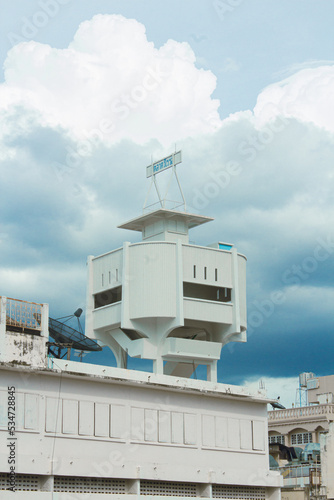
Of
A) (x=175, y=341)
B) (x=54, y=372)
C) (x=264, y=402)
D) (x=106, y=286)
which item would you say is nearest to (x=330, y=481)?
(x=264, y=402)

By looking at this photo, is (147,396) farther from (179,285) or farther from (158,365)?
(179,285)

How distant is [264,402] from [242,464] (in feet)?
14.2

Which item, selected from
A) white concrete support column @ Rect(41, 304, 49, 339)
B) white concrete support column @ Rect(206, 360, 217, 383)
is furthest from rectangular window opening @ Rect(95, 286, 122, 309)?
white concrete support column @ Rect(41, 304, 49, 339)

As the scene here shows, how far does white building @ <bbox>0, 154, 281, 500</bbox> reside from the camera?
38594 millimetres

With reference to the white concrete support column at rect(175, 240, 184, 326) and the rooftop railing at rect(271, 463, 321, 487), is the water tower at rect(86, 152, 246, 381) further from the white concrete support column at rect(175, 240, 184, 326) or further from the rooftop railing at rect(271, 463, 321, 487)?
the rooftop railing at rect(271, 463, 321, 487)

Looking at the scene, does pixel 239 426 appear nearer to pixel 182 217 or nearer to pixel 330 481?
pixel 330 481

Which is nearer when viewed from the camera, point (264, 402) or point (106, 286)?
point (264, 402)

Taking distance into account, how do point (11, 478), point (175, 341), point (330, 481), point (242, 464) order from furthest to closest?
point (330, 481) → point (175, 341) → point (242, 464) → point (11, 478)

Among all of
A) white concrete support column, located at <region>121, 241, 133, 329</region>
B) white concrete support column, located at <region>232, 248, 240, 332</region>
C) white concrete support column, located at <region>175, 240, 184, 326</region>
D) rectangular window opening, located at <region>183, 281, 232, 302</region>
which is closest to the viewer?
white concrete support column, located at <region>175, 240, 184, 326</region>

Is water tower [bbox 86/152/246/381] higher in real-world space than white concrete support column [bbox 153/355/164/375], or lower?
higher

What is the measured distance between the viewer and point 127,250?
5266cm

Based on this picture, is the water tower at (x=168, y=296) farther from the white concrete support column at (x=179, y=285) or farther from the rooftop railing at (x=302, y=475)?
the rooftop railing at (x=302, y=475)

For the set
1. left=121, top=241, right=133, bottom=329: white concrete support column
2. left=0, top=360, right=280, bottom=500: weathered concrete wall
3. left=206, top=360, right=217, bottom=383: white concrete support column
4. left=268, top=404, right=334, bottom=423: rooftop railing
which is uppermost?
left=121, top=241, right=133, bottom=329: white concrete support column

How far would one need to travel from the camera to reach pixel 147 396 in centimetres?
4416
